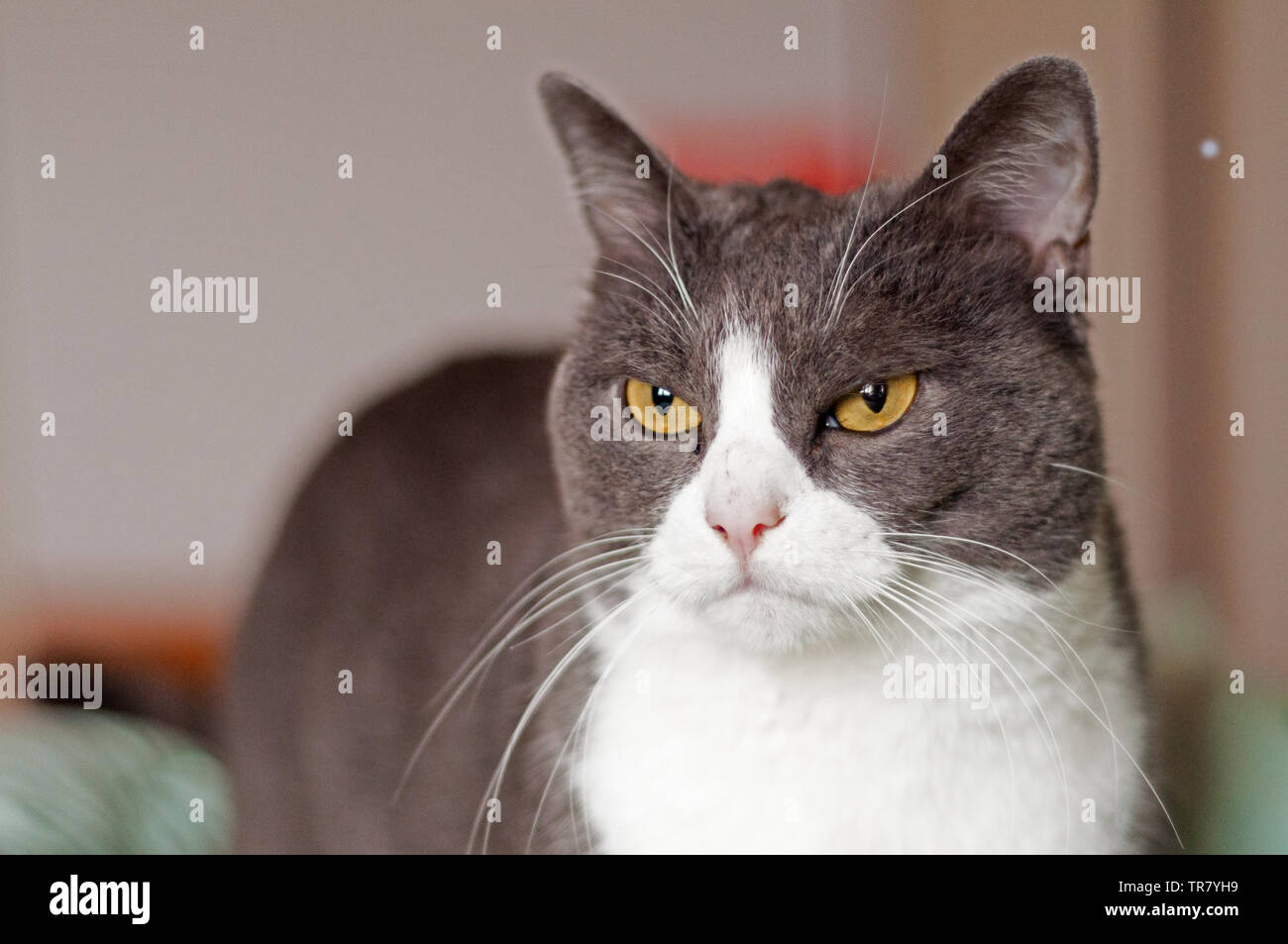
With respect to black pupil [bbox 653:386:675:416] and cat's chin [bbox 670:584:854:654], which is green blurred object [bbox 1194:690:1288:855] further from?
black pupil [bbox 653:386:675:416]

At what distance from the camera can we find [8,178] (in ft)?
6.38

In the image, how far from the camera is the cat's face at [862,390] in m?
1.04

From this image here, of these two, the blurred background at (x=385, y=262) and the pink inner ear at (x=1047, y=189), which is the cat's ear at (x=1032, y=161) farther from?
the blurred background at (x=385, y=262)

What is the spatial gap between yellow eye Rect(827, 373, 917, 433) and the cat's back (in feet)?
1.70

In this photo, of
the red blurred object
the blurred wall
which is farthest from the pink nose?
the red blurred object

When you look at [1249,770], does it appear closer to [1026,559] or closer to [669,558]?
[1026,559]

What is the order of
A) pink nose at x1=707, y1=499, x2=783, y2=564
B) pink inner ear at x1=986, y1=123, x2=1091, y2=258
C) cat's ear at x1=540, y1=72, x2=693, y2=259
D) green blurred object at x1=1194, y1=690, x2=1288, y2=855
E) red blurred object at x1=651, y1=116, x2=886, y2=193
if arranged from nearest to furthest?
pink nose at x1=707, y1=499, x2=783, y2=564
pink inner ear at x1=986, y1=123, x2=1091, y2=258
cat's ear at x1=540, y1=72, x2=693, y2=259
green blurred object at x1=1194, y1=690, x2=1288, y2=855
red blurred object at x1=651, y1=116, x2=886, y2=193

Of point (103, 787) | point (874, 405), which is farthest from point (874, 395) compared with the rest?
point (103, 787)

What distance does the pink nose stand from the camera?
1.00 m

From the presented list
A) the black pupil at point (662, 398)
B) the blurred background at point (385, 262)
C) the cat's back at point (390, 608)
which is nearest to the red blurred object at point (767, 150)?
the blurred background at point (385, 262)

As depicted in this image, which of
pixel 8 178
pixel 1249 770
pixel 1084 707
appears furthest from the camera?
pixel 8 178

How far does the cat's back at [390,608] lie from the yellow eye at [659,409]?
13.7 inches
